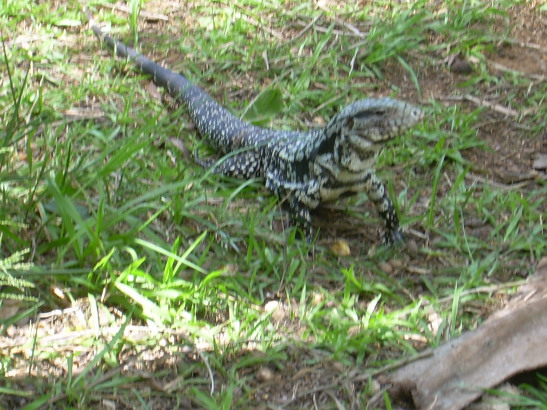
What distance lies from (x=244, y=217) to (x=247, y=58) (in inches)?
92.3

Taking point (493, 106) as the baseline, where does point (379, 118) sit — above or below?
above

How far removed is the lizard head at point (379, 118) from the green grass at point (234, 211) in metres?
0.68

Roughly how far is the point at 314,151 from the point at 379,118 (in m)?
0.60

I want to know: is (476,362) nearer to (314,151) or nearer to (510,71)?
(314,151)

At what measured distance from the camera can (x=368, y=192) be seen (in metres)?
5.20

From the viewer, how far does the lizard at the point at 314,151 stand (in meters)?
4.85

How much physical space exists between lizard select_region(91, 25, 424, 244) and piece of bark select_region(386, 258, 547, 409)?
59.0 inches

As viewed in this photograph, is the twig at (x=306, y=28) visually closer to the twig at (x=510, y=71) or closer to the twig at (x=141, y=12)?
the twig at (x=141, y=12)

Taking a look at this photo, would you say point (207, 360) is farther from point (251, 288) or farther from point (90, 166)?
point (90, 166)

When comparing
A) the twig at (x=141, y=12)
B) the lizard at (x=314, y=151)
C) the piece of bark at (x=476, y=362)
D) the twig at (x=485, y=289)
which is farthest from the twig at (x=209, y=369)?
the twig at (x=141, y=12)

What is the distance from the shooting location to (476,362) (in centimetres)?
362

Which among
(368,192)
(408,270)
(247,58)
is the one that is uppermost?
(247,58)

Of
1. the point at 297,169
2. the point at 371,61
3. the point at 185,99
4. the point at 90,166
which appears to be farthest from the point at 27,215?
the point at 371,61

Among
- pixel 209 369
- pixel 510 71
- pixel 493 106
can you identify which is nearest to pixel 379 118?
pixel 209 369
